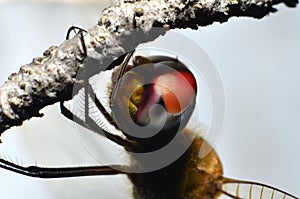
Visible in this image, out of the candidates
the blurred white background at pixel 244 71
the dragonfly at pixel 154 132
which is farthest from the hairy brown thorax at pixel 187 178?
the blurred white background at pixel 244 71

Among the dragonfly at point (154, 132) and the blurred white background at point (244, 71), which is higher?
the dragonfly at point (154, 132)

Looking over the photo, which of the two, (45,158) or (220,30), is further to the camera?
(220,30)

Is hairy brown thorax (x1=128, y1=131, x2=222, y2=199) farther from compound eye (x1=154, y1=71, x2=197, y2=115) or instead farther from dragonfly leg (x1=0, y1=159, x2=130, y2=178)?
compound eye (x1=154, y1=71, x2=197, y2=115)

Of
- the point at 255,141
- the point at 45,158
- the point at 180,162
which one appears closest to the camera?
the point at 180,162

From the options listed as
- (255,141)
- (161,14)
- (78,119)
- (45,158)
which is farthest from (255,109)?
(161,14)

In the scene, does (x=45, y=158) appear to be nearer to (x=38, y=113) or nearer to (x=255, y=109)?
(x=38, y=113)

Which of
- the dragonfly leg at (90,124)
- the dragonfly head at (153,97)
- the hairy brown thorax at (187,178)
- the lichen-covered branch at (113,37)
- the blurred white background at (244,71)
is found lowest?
the blurred white background at (244,71)

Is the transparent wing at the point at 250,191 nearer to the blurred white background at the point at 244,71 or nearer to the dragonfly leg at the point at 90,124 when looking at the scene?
the dragonfly leg at the point at 90,124

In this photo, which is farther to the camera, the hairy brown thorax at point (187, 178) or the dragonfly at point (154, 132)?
the hairy brown thorax at point (187, 178)
